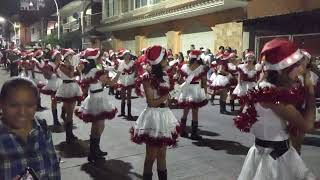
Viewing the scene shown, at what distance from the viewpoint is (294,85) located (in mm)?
3746

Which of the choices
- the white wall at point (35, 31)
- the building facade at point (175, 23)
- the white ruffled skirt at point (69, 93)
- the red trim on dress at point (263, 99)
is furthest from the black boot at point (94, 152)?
the white wall at point (35, 31)

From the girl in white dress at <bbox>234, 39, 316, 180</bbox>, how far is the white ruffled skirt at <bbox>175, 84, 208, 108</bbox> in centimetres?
505

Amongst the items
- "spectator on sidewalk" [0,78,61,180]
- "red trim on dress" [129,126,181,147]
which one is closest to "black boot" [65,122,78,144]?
"red trim on dress" [129,126,181,147]

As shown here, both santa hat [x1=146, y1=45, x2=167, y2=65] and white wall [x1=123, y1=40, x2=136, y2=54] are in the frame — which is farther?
white wall [x1=123, y1=40, x2=136, y2=54]

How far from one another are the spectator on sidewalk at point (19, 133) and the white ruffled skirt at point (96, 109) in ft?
14.8


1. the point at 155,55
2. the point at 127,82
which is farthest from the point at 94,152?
the point at 127,82

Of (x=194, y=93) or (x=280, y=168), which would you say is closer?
(x=280, y=168)

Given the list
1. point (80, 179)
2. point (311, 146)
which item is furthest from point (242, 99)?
point (311, 146)

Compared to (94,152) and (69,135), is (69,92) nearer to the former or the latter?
(69,135)

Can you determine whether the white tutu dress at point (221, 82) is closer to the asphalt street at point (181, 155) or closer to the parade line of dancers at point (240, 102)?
the asphalt street at point (181, 155)

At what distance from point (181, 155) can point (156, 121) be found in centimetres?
232

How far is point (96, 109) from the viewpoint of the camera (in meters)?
7.36

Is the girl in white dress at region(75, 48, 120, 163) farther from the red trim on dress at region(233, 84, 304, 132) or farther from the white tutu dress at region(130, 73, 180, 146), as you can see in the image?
the red trim on dress at region(233, 84, 304, 132)

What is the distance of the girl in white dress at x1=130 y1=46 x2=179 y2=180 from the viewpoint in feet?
17.9
